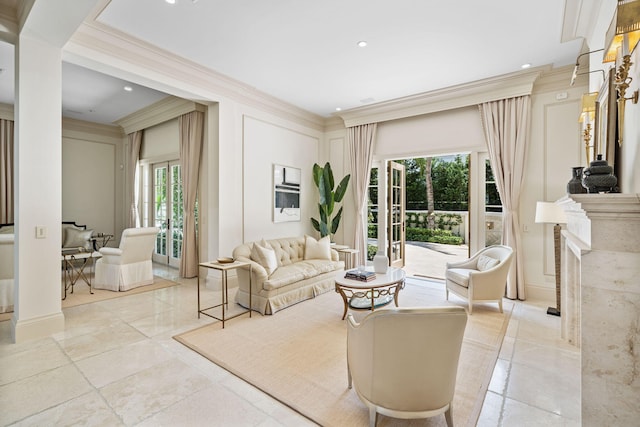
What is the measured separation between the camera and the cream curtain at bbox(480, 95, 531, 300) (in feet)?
14.2

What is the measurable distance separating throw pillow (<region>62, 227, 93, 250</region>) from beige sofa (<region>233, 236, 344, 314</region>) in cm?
415

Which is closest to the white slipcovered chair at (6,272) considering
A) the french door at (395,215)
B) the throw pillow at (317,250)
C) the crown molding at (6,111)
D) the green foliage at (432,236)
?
the throw pillow at (317,250)

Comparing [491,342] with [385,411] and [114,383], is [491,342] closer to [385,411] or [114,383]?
[385,411]

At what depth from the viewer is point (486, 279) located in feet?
12.1

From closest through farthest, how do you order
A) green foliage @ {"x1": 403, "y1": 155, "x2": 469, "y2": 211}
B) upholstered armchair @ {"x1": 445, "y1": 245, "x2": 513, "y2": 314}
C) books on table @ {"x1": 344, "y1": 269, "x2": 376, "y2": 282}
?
books on table @ {"x1": 344, "y1": 269, "x2": 376, "y2": 282}
upholstered armchair @ {"x1": 445, "y1": 245, "x2": 513, "y2": 314}
green foliage @ {"x1": 403, "y1": 155, "x2": 469, "y2": 211}

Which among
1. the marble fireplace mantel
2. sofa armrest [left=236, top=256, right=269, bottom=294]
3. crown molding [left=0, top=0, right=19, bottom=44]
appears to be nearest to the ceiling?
crown molding [left=0, top=0, right=19, bottom=44]

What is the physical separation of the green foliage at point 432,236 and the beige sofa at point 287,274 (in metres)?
6.35

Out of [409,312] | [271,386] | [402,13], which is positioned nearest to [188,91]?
[402,13]

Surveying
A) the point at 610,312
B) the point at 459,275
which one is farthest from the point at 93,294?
the point at 610,312

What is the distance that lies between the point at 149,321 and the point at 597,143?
4761mm

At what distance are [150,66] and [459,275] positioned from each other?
15.4 ft

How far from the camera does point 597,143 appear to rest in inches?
103

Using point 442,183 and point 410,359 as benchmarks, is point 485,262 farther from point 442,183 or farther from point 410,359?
point 442,183

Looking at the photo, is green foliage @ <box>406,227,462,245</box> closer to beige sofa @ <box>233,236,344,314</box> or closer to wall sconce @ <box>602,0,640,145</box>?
beige sofa @ <box>233,236,344,314</box>
